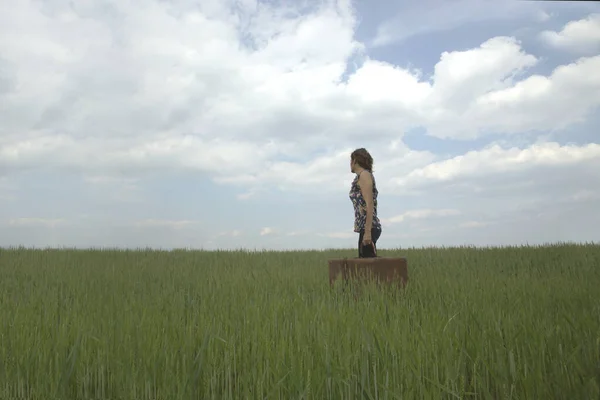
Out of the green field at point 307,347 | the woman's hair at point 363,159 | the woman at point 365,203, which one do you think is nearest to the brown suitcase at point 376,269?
the green field at point 307,347

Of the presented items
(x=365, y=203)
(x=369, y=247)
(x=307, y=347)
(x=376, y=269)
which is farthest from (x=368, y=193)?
(x=307, y=347)

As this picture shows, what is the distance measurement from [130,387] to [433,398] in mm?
1367

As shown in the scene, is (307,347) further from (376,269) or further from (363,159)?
(363,159)

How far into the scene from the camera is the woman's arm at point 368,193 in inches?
212

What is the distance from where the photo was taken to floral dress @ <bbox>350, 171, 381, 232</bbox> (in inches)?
219

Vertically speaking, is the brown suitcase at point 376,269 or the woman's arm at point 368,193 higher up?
the woman's arm at point 368,193

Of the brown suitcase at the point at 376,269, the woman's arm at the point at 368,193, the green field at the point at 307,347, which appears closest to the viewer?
the green field at the point at 307,347

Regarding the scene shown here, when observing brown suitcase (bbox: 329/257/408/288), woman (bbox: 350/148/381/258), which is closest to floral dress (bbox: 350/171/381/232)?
woman (bbox: 350/148/381/258)

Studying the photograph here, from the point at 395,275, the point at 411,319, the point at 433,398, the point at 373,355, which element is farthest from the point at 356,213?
the point at 433,398

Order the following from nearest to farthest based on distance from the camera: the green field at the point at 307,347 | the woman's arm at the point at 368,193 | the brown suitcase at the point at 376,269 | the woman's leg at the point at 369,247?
the green field at the point at 307,347
the brown suitcase at the point at 376,269
the woman's arm at the point at 368,193
the woman's leg at the point at 369,247

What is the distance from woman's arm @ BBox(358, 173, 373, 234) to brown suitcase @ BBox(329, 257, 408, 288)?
0.44 m

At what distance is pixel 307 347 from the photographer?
2.60 metres

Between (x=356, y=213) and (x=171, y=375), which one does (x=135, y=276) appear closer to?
(x=356, y=213)

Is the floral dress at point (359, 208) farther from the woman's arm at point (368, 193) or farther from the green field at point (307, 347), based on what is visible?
the green field at point (307, 347)
